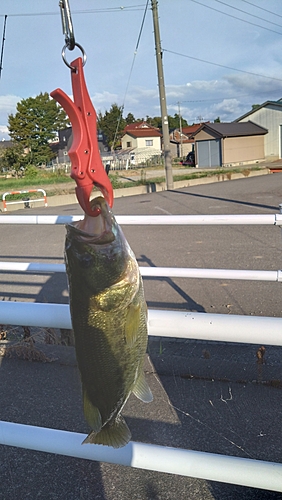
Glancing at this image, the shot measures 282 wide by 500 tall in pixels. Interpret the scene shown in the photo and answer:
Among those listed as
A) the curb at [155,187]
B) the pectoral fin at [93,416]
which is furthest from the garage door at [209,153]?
the pectoral fin at [93,416]

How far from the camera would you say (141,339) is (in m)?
1.17

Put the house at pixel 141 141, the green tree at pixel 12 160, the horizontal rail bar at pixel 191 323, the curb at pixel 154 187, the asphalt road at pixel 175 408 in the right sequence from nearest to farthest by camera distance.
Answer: the horizontal rail bar at pixel 191 323 → the asphalt road at pixel 175 408 → the curb at pixel 154 187 → the green tree at pixel 12 160 → the house at pixel 141 141

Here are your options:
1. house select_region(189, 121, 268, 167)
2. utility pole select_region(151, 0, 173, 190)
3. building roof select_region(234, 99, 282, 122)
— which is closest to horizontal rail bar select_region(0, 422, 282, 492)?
utility pole select_region(151, 0, 173, 190)

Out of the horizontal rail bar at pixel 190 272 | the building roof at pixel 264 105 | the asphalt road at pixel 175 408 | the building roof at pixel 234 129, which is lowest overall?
the asphalt road at pixel 175 408

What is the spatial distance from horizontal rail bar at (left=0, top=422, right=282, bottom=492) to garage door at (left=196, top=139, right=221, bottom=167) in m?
46.7

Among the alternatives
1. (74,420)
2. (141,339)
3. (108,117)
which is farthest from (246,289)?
(108,117)

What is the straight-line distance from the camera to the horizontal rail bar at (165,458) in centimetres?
143

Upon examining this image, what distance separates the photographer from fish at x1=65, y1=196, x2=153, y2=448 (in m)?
1.01

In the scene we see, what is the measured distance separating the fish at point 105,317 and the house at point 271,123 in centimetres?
5112

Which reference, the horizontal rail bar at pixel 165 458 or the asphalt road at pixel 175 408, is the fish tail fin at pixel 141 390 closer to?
the horizontal rail bar at pixel 165 458

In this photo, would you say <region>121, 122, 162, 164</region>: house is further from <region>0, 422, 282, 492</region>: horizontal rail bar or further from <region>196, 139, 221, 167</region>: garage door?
<region>0, 422, 282, 492</region>: horizontal rail bar

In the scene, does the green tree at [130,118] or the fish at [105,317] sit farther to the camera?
the green tree at [130,118]

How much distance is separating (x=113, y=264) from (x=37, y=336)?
131 inches

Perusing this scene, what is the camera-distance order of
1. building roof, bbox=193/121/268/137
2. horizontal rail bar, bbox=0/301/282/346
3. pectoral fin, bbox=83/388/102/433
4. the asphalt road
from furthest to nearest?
building roof, bbox=193/121/268/137, the asphalt road, horizontal rail bar, bbox=0/301/282/346, pectoral fin, bbox=83/388/102/433
